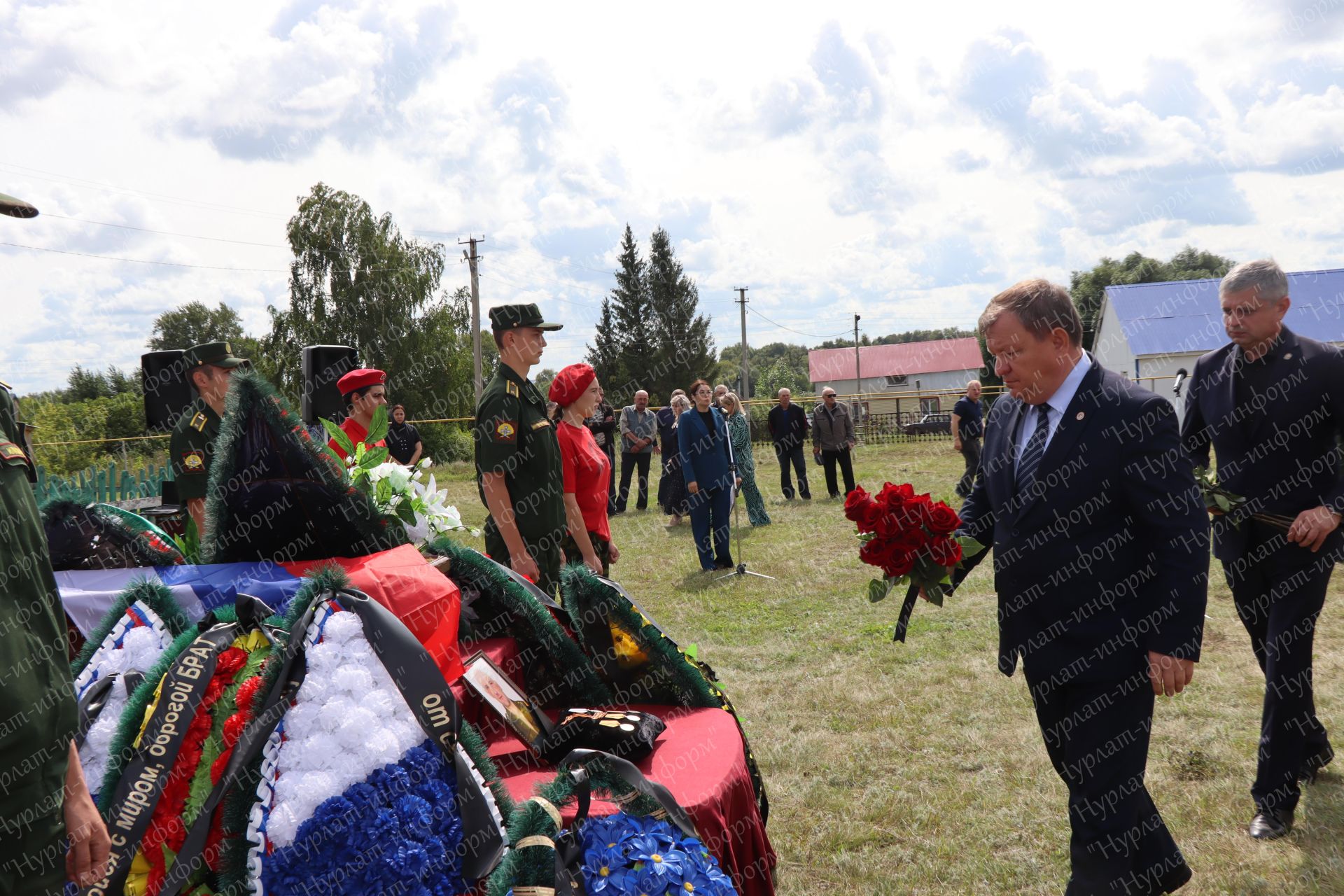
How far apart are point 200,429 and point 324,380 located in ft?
6.18

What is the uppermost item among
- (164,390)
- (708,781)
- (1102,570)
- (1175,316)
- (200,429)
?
(1175,316)

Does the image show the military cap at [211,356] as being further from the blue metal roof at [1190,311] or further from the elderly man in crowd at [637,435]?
the blue metal roof at [1190,311]

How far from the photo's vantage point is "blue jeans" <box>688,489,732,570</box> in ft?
32.1

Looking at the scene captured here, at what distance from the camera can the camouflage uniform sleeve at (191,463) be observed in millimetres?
4453

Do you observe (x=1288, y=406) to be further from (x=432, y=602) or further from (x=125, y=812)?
(x=125, y=812)

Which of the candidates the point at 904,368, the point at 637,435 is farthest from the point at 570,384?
the point at 904,368

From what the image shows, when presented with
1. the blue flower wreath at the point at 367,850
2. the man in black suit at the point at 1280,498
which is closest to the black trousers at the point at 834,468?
the man in black suit at the point at 1280,498

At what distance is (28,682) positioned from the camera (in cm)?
152

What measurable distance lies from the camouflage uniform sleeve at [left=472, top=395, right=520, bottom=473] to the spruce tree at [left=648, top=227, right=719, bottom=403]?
4092 cm

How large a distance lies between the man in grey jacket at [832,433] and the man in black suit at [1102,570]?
11.7m

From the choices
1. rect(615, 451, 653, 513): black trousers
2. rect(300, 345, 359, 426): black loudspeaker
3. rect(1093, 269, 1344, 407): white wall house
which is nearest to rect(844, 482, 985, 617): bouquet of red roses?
rect(300, 345, 359, 426): black loudspeaker

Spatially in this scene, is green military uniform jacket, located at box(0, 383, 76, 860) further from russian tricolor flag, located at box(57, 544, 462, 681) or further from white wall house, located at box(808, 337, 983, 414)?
white wall house, located at box(808, 337, 983, 414)

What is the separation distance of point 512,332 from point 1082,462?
2733 millimetres

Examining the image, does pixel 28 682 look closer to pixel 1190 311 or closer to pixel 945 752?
pixel 945 752
